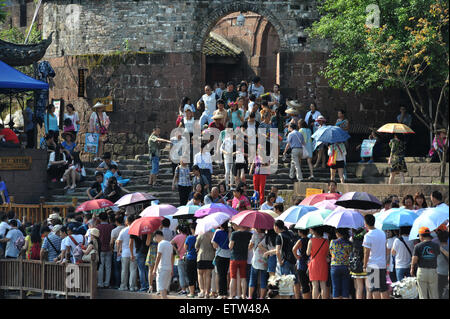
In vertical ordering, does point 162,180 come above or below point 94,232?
above

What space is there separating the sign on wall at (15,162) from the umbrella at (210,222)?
8848mm

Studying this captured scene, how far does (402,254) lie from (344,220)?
112 centimetres

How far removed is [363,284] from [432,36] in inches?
407

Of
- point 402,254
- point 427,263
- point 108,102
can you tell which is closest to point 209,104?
point 108,102

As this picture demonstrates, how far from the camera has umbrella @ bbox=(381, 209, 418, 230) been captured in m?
17.1

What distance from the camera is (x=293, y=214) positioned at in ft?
59.6

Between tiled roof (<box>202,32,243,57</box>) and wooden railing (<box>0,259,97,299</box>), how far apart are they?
1793 centimetres

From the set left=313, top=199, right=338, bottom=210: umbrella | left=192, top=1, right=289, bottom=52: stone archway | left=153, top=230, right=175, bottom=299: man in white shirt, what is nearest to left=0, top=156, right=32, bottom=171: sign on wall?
left=192, top=1, right=289, bottom=52: stone archway

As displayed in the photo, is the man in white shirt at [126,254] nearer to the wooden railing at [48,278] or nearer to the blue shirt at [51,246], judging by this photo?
the wooden railing at [48,278]

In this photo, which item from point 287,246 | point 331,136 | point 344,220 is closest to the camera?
point 344,220

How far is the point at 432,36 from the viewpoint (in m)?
25.4

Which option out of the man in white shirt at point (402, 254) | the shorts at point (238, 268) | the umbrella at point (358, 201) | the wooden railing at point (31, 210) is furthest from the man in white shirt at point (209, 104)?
the man in white shirt at point (402, 254)

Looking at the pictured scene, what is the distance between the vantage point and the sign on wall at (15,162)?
25812 millimetres

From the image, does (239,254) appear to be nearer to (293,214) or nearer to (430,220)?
(293,214)
